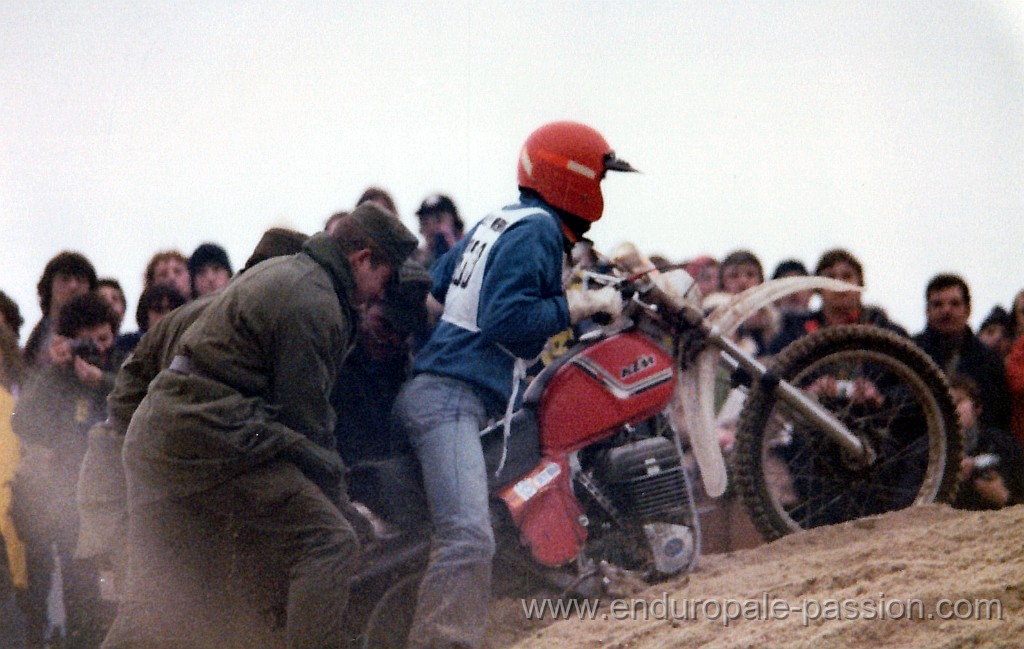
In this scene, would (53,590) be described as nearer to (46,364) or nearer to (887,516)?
(46,364)

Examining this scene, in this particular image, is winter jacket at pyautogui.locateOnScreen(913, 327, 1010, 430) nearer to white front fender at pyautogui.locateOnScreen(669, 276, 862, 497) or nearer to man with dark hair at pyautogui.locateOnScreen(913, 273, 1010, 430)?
man with dark hair at pyautogui.locateOnScreen(913, 273, 1010, 430)

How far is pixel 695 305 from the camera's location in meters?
4.36

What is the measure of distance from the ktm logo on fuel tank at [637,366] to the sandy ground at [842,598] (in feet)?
2.42

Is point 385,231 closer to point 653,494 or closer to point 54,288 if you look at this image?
point 653,494

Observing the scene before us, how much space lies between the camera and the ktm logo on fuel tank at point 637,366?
13.8 feet

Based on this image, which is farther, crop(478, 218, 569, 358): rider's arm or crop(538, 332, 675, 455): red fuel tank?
crop(538, 332, 675, 455): red fuel tank

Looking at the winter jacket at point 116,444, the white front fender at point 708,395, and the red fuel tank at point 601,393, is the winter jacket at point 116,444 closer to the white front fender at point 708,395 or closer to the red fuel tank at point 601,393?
the red fuel tank at point 601,393

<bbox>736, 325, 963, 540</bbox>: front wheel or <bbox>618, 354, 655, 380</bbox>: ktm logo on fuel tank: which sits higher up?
<bbox>618, 354, 655, 380</bbox>: ktm logo on fuel tank

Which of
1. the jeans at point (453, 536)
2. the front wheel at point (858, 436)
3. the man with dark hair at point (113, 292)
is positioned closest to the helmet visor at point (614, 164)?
the front wheel at point (858, 436)

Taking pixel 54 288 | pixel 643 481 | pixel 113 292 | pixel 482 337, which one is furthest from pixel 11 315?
pixel 643 481

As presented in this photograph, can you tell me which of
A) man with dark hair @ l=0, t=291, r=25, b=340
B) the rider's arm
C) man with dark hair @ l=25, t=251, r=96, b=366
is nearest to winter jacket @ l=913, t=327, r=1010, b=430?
the rider's arm

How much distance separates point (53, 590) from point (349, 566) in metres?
1.51

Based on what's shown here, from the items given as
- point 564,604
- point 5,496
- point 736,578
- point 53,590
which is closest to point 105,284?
point 5,496

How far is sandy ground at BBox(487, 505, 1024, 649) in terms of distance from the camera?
3.40m
